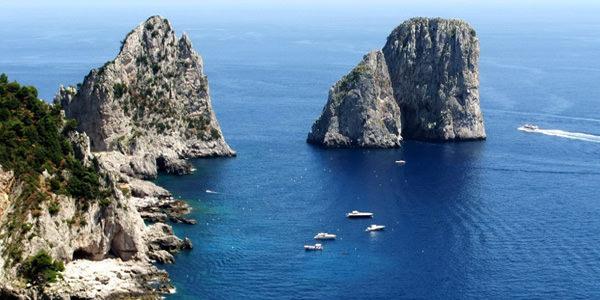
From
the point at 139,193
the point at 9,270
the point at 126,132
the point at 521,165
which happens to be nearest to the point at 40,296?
the point at 9,270

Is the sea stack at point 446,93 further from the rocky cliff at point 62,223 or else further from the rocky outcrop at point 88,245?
the rocky outcrop at point 88,245

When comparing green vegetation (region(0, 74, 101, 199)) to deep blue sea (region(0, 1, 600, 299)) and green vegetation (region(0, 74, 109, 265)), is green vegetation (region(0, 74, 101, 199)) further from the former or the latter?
deep blue sea (region(0, 1, 600, 299))

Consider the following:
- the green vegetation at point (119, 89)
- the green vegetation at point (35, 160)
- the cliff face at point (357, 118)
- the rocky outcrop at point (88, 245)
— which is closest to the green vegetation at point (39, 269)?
the rocky outcrop at point (88, 245)

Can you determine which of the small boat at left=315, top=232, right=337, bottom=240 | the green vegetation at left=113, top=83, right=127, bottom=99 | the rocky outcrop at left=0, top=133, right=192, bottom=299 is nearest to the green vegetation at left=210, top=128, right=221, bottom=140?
the green vegetation at left=113, top=83, right=127, bottom=99

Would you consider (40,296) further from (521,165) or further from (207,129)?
(521,165)

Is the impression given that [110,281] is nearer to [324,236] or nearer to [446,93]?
[324,236]

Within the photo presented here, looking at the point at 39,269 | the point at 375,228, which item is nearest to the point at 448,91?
the point at 375,228
